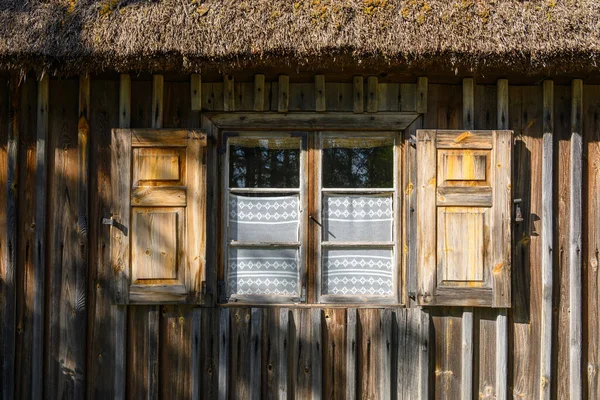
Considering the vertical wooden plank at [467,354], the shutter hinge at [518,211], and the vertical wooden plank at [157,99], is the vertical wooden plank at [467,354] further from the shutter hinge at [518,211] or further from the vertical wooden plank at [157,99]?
Answer: the vertical wooden plank at [157,99]

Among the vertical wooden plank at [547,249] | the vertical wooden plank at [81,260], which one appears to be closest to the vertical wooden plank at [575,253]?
the vertical wooden plank at [547,249]

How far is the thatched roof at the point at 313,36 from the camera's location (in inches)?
137

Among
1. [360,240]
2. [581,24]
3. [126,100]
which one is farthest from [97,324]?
[581,24]

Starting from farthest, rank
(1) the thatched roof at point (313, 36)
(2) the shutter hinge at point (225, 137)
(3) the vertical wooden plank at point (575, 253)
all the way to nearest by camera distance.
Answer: (2) the shutter hinge at point (225, 137) → (3) the vertical wooden plank at point (575, 253) → (1) the thatched roof at point (313, 36)

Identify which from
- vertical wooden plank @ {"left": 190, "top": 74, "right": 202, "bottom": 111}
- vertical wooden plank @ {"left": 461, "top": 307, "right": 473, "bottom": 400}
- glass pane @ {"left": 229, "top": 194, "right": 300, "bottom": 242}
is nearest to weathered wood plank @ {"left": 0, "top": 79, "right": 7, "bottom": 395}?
vertical wooden plank @ {"left": 190, "top": 74, "right": 202, "bottom": 111}

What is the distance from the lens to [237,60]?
11.6ft

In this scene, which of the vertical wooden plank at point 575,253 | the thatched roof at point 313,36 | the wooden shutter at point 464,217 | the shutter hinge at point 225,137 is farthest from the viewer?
the shutter hinge at point 225,137

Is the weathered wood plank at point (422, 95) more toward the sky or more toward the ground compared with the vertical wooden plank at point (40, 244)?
more toward the sky

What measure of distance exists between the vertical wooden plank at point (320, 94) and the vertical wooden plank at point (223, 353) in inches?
54.8

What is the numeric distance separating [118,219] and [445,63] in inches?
85.7

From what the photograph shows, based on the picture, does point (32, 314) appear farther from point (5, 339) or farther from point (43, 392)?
point (43, 392)

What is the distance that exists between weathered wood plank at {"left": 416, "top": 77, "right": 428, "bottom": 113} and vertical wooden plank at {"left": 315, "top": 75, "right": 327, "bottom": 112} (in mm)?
594

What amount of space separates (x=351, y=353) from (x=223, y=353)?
0.79 m

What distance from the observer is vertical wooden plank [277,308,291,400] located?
3738mm
